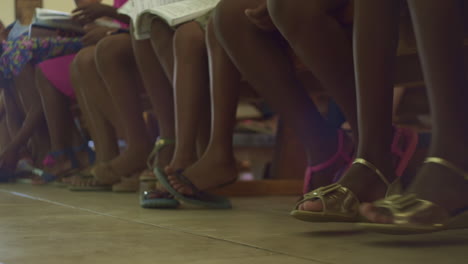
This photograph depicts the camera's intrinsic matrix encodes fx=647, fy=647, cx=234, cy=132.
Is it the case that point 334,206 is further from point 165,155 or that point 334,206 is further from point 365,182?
point 165,155

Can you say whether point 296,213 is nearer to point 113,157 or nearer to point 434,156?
point 434,156

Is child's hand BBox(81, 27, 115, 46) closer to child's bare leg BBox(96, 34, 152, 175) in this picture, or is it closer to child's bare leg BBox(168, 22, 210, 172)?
child's bare leg BBox(96, 34, 152, 175)

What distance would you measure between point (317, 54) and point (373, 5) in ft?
0.62

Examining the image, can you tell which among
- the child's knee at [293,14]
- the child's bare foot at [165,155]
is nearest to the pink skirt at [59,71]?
the child's bare foot at [165,155]

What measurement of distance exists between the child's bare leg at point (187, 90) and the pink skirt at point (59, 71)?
3.24 ft

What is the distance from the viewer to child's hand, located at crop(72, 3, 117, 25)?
1807 millimetres

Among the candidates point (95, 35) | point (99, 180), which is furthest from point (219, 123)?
point (95, 35)

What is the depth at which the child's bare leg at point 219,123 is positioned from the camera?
1.16m

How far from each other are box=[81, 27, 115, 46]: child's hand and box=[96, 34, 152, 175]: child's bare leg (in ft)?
0.93

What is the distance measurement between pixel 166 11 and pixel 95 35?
80 centimetres

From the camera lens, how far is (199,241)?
0.72m

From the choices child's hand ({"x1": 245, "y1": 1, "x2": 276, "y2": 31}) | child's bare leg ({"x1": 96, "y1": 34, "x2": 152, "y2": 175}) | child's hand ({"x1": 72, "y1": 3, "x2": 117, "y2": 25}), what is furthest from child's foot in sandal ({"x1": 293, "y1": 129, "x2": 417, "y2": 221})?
child's hand ({"x1": 72, "y1": 3, "x2": 117, "y2": 25})

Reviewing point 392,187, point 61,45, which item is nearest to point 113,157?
point 61,45

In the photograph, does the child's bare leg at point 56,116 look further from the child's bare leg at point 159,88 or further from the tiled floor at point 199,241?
the tiled floor at point 199,241
